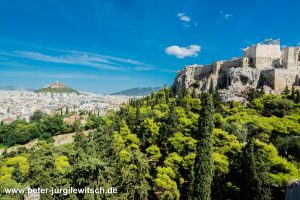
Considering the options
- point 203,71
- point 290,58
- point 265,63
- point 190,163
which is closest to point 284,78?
point 290,58

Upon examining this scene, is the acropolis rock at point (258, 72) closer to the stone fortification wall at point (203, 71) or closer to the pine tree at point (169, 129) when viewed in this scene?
the stone fortification wall at point (203, 71)

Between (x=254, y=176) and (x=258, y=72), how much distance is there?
105 ft

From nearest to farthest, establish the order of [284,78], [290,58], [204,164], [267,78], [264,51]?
[204,164], [284,78], [267,78], [290,58], [264,51]

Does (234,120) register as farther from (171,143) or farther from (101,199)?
(101,199)

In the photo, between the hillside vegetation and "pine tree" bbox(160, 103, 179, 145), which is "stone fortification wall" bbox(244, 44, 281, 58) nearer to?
the hillside vegetation

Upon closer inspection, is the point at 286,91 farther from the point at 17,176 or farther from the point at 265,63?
the point at 17,176

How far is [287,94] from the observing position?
127ft

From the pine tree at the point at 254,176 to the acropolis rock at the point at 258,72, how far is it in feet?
79.6

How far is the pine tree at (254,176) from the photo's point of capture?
54.2 feet

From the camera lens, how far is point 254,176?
16.8 m

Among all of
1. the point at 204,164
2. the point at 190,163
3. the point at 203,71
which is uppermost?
the point at 203,71

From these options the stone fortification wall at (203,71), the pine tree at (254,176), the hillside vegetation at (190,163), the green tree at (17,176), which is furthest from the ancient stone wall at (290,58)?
the green tree at (17,176)

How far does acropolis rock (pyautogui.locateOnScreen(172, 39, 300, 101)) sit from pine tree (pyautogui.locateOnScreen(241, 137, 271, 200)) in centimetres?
2426

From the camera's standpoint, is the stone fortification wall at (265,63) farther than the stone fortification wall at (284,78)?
Yes
